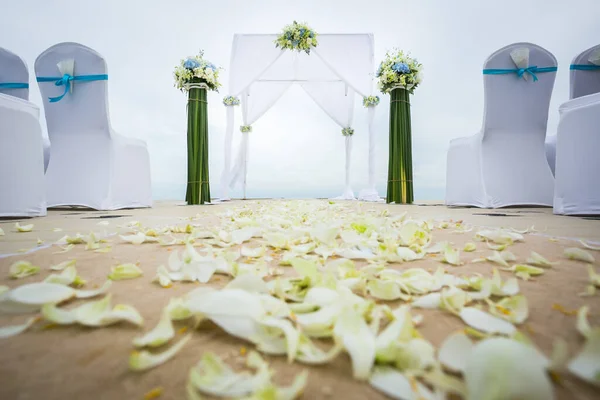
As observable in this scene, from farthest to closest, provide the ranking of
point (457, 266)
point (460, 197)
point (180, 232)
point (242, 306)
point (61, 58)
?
1. point (460, 197)
2. point (61, 58)
3. point (180, 232)
4. point (457, 266)
5. point (242, 306)

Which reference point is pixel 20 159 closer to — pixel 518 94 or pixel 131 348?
pixel 131 348

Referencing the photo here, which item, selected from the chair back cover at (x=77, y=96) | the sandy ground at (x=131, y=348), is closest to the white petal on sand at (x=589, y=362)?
the sandy ground at (x=131, y=348)

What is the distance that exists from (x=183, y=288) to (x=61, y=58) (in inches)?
138

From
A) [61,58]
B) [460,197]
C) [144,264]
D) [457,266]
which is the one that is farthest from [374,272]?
[61,58]

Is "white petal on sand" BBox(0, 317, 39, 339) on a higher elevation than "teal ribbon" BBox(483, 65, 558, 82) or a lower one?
lower

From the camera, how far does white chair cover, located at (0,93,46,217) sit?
6.33 feet

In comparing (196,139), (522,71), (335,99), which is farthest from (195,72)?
(522,71)

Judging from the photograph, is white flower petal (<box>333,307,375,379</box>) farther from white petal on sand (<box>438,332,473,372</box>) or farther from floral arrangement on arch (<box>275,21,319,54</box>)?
floral arrangement on arch (<box>275,21,319,54</box>)

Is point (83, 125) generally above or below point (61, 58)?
below

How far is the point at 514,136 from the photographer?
3.09 m

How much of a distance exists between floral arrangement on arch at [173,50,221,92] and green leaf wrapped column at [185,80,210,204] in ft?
0.34

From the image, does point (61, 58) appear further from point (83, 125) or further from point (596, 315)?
point (596, 315)

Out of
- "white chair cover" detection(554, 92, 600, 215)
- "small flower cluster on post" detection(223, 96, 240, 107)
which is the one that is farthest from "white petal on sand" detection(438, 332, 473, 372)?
"small flower cluster on post" detection(223, 96, 240, 107)

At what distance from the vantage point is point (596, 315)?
47 cm
